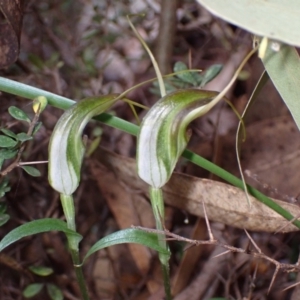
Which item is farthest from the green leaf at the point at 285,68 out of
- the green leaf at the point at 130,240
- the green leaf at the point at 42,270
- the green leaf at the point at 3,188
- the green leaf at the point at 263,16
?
the green leaf at the point at 42,270

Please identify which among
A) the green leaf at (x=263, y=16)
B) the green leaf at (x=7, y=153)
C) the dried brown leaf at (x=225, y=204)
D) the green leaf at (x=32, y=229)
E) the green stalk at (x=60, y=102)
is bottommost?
the dried brown leaf at (x=225, y=204)

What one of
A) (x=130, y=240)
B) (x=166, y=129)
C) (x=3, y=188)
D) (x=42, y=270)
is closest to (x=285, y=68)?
(x=166, y=129)

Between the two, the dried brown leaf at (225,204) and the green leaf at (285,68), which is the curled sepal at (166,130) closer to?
the green leaf at (285,68)

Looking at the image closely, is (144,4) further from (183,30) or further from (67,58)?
(67,58)

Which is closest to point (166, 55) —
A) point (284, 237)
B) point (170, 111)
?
point (284, 237)

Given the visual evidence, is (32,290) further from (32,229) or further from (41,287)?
(32,229)
